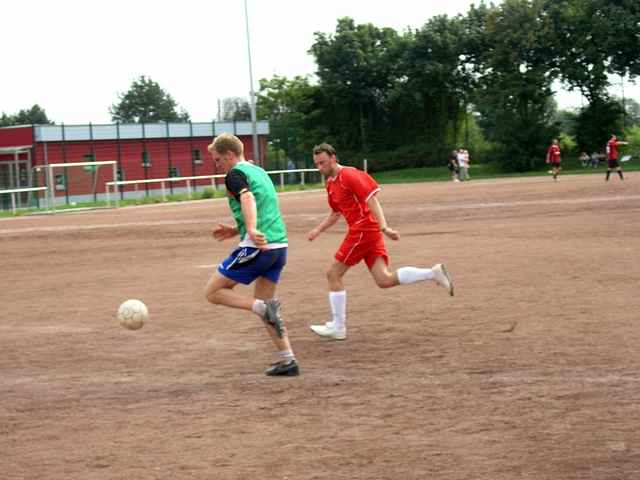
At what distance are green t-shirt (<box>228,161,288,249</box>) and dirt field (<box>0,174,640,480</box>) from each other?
3.38 ft

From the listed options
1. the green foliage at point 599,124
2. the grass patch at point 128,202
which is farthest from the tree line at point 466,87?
the grass patch at point 128,202

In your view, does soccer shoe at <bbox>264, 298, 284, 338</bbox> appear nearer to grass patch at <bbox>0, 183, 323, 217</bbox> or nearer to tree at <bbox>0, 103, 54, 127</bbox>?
grass patch at <bbox>0, 183, 323, 217</bbox>

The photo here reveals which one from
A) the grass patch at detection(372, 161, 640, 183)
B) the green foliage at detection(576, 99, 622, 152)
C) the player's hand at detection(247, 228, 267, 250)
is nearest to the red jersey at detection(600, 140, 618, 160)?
the grass patch at detection(372, 161, 640, 183)

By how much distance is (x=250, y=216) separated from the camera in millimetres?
8023

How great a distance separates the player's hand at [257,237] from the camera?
7.98m

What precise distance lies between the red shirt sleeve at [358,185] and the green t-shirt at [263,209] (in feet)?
5.96

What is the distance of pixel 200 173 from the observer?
72.4 meters

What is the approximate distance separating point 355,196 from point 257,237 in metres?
2.42

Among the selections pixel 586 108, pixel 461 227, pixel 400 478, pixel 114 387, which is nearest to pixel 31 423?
pixel 114 387

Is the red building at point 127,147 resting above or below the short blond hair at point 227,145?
above

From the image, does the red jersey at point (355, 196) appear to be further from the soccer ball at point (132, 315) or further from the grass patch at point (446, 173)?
the grass patch at point (446, 173)

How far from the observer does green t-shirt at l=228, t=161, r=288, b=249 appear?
8.31m

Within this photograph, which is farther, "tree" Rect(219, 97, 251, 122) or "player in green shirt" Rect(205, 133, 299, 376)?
"tree" Rect(219, 97, 251, 122)

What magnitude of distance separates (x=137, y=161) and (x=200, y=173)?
451cm
